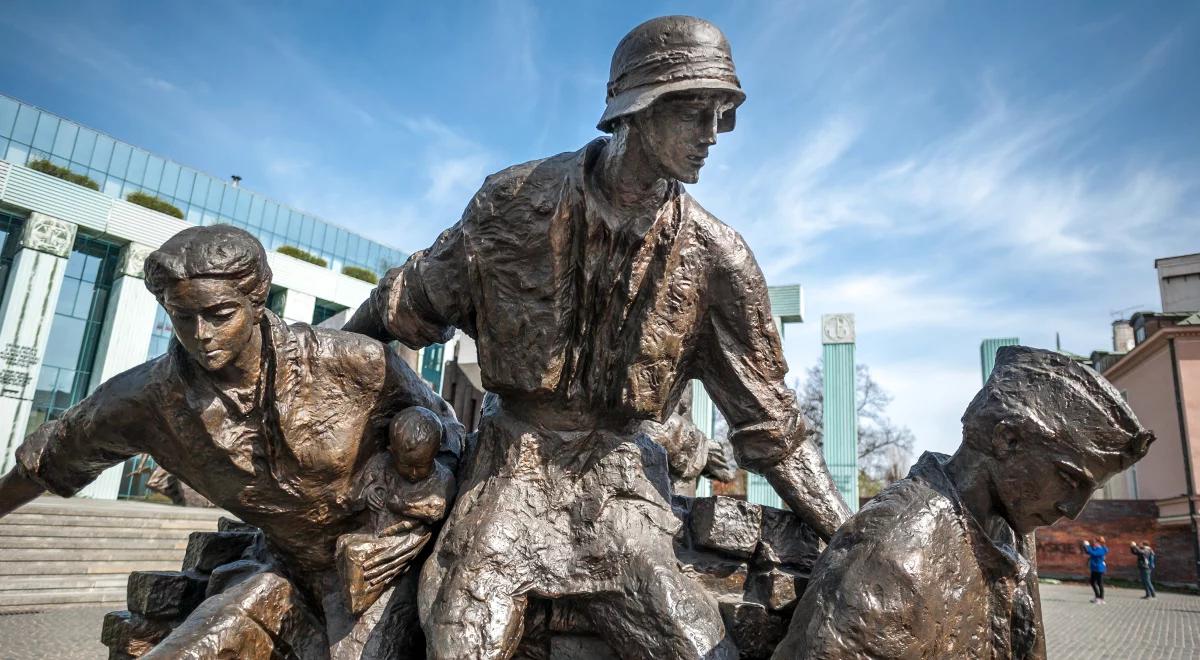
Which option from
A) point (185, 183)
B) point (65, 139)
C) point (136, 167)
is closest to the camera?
point (65, 139)

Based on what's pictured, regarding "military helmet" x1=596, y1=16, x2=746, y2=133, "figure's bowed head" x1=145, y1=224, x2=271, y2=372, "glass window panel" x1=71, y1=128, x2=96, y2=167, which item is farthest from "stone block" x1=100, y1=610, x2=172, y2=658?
"glass window panel" x1=71, y1=128, x2=96, y2=167

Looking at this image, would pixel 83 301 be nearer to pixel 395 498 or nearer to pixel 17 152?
pixel 17 152

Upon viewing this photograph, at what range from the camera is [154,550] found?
10219 millimetres

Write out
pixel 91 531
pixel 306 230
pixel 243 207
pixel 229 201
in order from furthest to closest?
pixel 306 230 → pixel 243 207 → pixel 229 201 → pixel 91 531

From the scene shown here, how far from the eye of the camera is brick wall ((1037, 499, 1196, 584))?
17.3m

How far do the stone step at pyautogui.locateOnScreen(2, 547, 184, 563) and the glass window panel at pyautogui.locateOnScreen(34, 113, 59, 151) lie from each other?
13.9 m

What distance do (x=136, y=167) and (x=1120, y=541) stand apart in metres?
26.6

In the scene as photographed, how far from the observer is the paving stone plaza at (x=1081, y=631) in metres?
6.21

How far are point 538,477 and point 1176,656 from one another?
8625 millimetres

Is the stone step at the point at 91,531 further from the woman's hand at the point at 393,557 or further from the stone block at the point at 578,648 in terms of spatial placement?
the stone block at the point at 578,648

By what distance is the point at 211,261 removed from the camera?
2.03 m

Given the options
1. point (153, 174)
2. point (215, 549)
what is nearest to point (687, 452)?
point (215, 549)

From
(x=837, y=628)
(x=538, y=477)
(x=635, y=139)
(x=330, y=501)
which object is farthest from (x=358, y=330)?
(x=837, y=628)

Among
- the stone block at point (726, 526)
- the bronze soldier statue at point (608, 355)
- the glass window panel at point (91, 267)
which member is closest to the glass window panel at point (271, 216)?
the glass window panel at point (91, 267)
